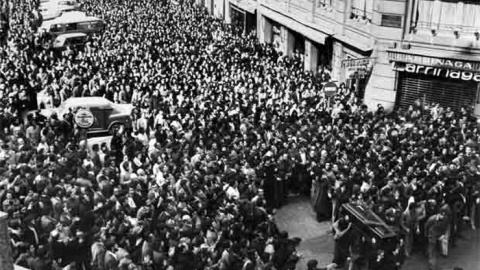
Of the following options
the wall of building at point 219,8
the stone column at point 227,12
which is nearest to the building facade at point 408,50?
the stone column at point 227,12

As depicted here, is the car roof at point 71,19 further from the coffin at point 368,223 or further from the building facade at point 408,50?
the coffin at point 368,223

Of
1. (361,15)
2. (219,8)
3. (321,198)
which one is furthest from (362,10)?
(219,8)

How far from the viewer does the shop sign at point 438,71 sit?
67.1 ft

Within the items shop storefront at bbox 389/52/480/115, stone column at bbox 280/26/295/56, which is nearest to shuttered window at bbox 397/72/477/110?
shop storefront at bbox 389/52/480/115

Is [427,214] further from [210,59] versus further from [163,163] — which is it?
[210,59]

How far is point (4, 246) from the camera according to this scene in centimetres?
700

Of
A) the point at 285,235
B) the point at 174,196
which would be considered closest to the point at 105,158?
the point at 174,196

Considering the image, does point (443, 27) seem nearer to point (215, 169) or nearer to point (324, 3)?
point (324, 3)

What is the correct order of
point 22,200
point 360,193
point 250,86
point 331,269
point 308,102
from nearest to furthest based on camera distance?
point 331,269, point 22,200, point 360,193, point 308,102, point 250,86

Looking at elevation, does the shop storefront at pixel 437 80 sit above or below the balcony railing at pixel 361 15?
below

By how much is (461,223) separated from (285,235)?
16.0 ft

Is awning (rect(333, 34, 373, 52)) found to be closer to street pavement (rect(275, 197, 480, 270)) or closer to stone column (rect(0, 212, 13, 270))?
street pavement (rect(275, 197, 480, 270))

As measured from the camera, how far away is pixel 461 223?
45.6ft

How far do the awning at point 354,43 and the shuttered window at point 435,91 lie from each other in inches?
56.6
